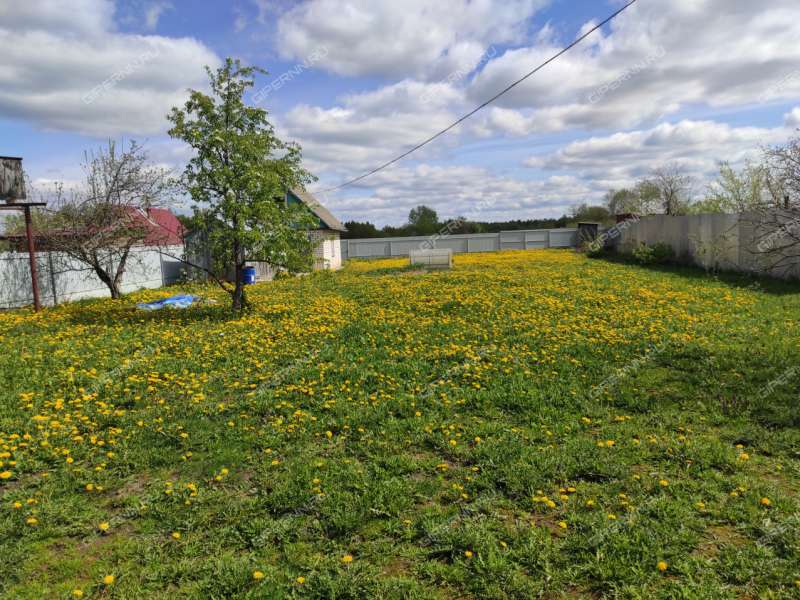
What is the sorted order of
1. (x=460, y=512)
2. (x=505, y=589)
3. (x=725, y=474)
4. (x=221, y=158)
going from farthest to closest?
(x=221, y=158)
(x=725, y=474)
(x=460, y=512)
(x=505, y=589)

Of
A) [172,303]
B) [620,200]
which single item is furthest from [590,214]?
[172,303]

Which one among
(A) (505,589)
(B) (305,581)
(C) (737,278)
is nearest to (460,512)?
(A) (505,589)

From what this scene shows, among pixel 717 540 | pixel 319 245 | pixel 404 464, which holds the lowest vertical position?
pixel 717 540

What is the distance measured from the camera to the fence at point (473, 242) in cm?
4612

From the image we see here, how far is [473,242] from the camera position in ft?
155

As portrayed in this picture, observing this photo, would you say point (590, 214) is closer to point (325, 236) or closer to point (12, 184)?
point (325, 236)

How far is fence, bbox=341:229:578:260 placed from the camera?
46.1 m

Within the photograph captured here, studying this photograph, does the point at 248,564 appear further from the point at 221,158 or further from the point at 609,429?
the point at 221,158

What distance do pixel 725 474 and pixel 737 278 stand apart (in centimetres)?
1377

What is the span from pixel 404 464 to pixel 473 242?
4413cm

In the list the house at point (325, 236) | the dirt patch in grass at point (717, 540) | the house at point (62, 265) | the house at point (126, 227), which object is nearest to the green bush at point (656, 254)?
the house at point (325, 236)

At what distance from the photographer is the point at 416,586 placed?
2918 millimetres

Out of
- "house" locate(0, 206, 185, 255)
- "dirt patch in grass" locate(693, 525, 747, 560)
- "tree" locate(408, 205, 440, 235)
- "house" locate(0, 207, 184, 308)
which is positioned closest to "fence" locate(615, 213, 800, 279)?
"dirt patch in grass" locate(693, 525, 747, 560)

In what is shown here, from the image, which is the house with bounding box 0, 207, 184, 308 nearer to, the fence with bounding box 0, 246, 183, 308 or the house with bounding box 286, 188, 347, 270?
the fence with bounding box 0, 246, 183, 308
